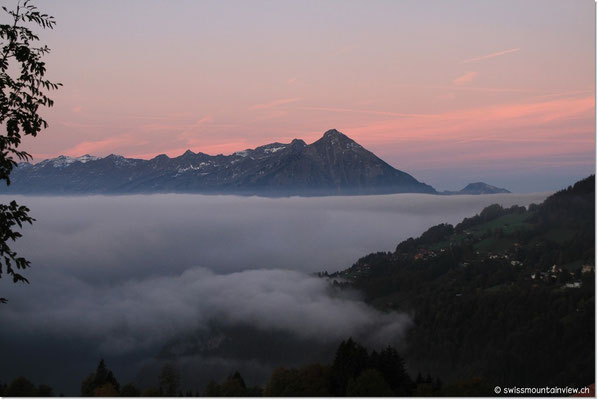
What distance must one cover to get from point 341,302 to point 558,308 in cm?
9305

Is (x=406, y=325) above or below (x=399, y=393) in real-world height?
below

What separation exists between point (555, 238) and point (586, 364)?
80.6 meters

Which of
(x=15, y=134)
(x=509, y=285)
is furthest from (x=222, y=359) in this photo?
(x=15, y=134)

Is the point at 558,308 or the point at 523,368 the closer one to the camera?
the point at 523,368

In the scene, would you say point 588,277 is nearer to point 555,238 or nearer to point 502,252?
point 555,238

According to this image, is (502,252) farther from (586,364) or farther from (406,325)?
(586,364)

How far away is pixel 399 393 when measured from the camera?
1828 inches

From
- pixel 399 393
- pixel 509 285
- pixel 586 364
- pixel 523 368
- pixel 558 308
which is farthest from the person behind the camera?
pixel 509 285

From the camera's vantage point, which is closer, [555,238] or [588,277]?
[588,277]

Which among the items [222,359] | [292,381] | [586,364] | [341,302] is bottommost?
[222,359]

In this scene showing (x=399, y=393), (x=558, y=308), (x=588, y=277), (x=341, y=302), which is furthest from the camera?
(x=341, y=302)

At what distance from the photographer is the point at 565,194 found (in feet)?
539

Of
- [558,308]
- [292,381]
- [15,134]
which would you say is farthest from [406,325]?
[15,134]

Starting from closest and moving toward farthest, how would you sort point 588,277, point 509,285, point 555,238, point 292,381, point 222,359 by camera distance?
point 292,381 → point 588,277 → point 509,285 → point 555,238 → point 222,359
